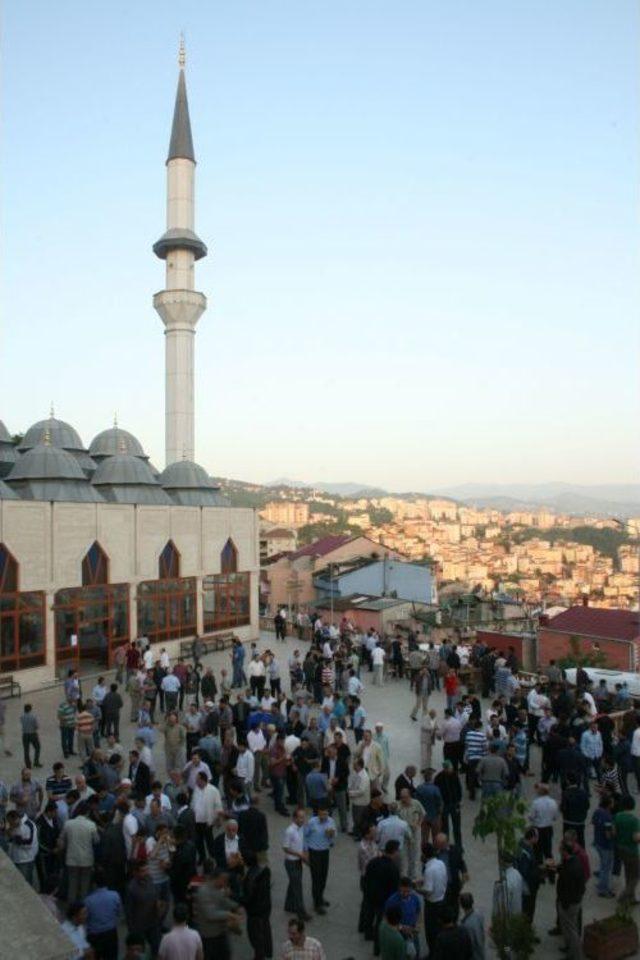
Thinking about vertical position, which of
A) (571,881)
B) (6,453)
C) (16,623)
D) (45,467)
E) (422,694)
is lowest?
(422,694)

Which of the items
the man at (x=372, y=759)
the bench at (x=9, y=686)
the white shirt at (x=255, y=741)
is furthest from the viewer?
the bench at (x=9, y=686)

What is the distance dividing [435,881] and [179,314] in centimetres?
3822

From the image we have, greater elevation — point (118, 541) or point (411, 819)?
point (118, 541)

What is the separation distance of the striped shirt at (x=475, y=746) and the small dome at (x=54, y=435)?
25359 mm

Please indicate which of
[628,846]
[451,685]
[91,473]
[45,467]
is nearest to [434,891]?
[628,846]

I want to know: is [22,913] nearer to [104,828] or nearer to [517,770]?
[104,828]

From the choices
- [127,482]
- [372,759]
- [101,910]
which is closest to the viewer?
[101,910]

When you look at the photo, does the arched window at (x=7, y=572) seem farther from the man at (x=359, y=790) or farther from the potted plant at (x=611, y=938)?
the potted plant at (x=611, y=938)

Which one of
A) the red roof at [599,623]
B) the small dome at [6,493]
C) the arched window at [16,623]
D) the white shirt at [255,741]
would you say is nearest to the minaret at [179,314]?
the small dome at [6,493]

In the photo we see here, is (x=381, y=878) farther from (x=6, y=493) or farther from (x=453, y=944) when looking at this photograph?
(x=6, y=493)

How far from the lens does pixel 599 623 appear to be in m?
26.9

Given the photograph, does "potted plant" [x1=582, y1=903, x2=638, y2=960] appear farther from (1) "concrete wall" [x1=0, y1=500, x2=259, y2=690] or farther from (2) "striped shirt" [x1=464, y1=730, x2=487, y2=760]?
(1) "concrete wall" [x1=0, y1=500, x2=259, y2=690]

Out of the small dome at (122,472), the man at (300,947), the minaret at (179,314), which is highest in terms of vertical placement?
the minaret at (179,314)

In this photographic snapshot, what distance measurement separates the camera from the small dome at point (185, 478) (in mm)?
31470
